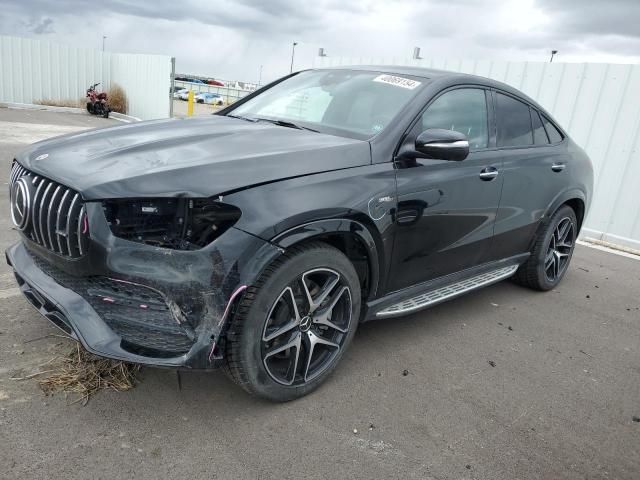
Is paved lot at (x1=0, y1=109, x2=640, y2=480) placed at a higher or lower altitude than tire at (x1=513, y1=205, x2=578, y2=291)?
lower

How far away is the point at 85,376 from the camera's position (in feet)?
8.55

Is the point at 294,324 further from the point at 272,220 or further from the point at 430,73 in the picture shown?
the point at 430,73

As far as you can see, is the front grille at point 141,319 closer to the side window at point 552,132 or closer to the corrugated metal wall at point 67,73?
the side window at point 552,132

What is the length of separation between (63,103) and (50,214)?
1842cm

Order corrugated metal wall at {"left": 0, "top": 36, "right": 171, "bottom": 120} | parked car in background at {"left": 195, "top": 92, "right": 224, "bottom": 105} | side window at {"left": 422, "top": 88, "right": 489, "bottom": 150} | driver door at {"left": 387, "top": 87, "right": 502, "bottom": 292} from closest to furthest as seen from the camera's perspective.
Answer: driver door at {"left": 387, "top": 87, "right": 502, "bottom": 292}, side window at {"left": 422, "top": 88, "right": 489, "bottom": 150}, corrugated metal wall at {"left": 0, "top": 36, "right": 171, "bottom": 120}, parked car in background at {"left": 195, "top": 92, "right": 224, "bottom": 105}

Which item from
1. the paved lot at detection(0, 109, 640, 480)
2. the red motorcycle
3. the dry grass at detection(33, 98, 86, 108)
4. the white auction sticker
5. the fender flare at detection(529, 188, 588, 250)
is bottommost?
the dry grass at detection(33, 98, 86, 108)

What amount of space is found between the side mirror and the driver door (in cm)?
15

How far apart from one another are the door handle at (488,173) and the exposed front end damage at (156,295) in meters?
1.82

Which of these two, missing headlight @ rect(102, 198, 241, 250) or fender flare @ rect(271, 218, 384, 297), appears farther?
fender flare @ rect(271, 218, 384, 297)

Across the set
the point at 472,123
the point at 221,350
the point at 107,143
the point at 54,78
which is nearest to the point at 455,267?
the point at 472,123

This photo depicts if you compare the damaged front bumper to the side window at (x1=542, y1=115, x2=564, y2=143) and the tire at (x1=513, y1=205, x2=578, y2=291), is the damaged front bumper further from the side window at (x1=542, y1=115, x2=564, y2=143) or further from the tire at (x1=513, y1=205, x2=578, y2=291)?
the side window at (x1=542, y1=115, x2=564, y2=143)

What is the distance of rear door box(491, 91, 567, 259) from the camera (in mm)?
3785

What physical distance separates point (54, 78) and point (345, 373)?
62.6ft

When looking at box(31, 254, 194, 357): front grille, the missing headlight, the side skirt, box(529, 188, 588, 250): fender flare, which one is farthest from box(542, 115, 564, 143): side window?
box(31, 254, 194, 357): front grille
